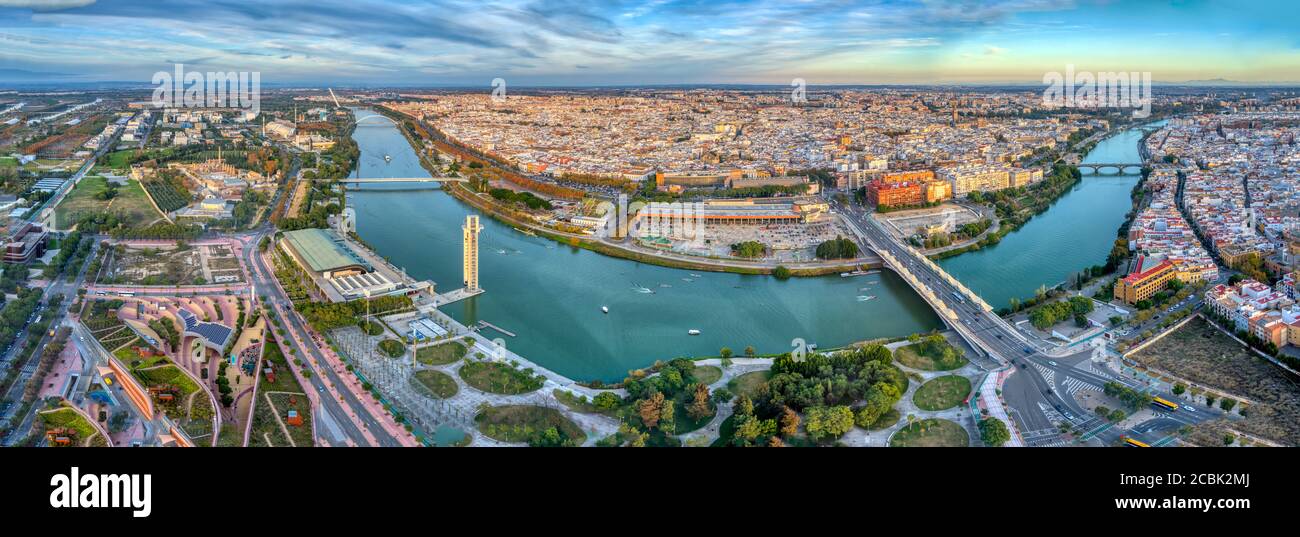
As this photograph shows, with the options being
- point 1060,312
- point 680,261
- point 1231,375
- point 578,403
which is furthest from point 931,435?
point 680,261

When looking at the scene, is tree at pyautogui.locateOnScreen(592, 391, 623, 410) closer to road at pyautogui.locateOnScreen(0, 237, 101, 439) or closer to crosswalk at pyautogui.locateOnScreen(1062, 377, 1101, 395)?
crosswalk at pyautogui.locateOnScreen(1062, 377, 1101, 395)

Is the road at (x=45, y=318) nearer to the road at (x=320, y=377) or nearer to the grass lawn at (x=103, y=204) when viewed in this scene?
the grass lawn at (x=103, y=204)

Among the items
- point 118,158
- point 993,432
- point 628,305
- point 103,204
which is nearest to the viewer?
point 993,432

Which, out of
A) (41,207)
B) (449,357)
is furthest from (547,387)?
(41,207)

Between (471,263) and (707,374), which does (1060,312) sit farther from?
(471,263)

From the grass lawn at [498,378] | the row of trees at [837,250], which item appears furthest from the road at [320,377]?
the row of trees at [837,250]

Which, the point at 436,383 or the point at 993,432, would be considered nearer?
the point at 993,432
